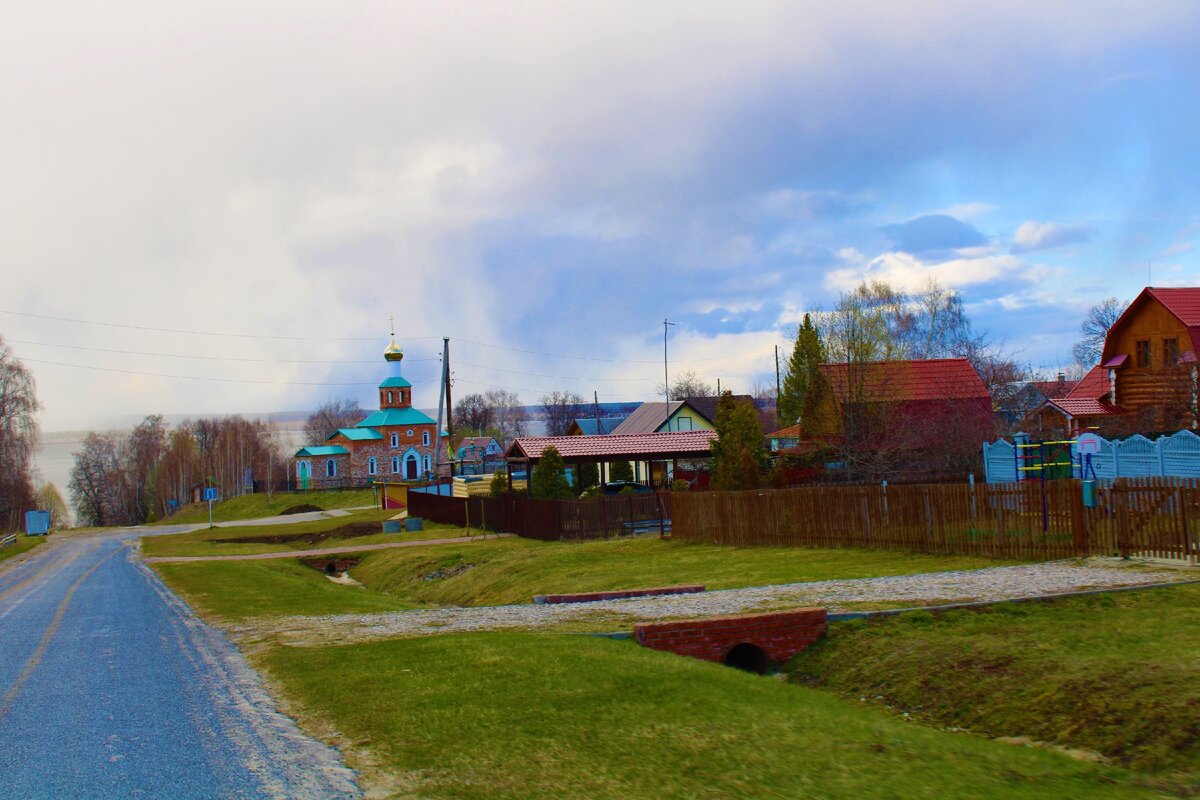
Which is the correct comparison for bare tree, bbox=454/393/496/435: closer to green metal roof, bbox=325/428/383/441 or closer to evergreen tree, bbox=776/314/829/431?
green metal roof, bbox=325/428/383/441

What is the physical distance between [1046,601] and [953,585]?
254 cm

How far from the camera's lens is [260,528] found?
61000 mm

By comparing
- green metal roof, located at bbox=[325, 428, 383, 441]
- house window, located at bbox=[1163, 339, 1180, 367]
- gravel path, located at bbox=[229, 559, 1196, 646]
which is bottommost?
gravel path, located at bbox=[229, 559, 1196, 646]

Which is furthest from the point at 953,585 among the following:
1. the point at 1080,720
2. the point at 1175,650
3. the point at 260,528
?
the point at 260,528

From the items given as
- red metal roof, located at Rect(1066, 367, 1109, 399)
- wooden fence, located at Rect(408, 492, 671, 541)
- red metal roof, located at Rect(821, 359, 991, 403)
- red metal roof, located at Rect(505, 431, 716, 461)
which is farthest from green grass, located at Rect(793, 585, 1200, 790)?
red metal roof, located at Rect(1066, 367, 1109, 399)

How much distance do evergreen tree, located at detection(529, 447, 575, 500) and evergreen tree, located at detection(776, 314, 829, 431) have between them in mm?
→ 10917

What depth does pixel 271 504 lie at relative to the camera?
91.4 m

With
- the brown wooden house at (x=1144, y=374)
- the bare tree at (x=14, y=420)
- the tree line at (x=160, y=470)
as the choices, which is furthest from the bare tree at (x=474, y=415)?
the brown wooden house at (x=1144, y=374)

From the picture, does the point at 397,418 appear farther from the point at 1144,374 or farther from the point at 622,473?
the point at 1144,374

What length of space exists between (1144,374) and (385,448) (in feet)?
253

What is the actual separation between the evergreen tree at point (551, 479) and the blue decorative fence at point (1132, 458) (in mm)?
15616

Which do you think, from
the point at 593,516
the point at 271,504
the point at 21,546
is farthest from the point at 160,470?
the point at 593,516

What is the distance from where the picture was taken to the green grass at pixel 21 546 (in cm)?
4678

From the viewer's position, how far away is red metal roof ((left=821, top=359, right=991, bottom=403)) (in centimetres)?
4262
